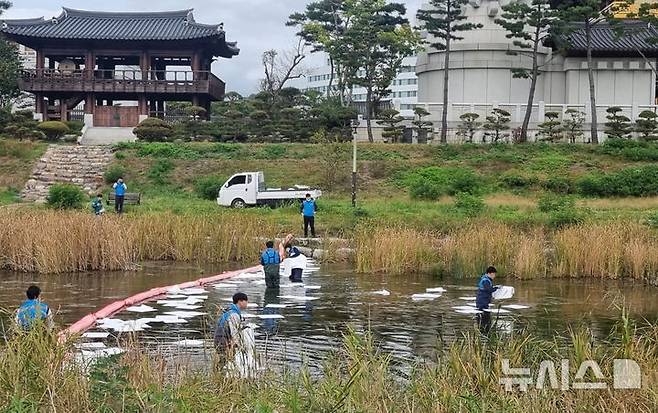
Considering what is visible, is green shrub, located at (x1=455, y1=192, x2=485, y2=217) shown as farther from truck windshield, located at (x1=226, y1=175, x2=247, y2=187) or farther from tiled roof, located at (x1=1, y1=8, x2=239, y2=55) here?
tiled roof, located at (x1=1, y1=8, x2=239, y2=55)

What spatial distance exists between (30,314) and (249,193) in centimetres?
2176

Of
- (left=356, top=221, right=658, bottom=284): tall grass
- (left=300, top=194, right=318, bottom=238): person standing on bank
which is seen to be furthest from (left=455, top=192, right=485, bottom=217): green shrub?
(left=356, top=221, right=658, bottom=284): tall grass

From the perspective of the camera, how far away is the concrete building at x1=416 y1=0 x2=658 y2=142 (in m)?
43.1

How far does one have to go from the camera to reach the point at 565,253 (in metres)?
18.4

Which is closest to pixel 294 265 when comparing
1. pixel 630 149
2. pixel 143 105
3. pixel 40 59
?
pixel 630 149

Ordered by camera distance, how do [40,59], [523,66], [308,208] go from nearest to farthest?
1. [308,208]
2. [523,66]
3. [40,59]

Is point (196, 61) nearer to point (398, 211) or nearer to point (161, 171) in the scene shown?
point (161, 171)

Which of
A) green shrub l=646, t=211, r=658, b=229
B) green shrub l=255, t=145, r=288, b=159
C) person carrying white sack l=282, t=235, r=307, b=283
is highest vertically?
green shrub l=255, t=145, r=288, b=159

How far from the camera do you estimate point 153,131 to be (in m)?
41.9

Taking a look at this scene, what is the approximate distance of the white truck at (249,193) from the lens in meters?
30.6

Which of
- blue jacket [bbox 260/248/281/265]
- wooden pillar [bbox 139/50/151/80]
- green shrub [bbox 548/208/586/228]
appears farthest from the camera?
wooden pillar [bbox 139/50/151/80]

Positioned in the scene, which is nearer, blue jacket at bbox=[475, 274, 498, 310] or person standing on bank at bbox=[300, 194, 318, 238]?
blue jacket at bbox=[475, 274, 498, 310]

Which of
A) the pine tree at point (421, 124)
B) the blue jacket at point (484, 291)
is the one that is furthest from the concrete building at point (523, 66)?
the blue jacket at point (484, 291)

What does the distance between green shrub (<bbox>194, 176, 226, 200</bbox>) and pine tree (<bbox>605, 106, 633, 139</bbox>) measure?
61.4 feet
